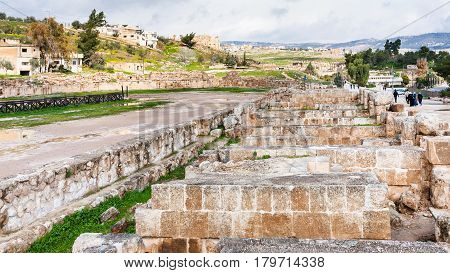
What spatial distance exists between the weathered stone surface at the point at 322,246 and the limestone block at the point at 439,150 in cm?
372

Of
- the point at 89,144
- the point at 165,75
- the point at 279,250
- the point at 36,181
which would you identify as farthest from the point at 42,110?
the point at 165,75

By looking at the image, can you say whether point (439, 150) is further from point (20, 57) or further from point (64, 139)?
point (20, 57)

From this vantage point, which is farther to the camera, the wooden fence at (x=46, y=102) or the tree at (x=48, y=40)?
the tree at (x=48, y=40)

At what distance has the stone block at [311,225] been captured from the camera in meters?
5.06

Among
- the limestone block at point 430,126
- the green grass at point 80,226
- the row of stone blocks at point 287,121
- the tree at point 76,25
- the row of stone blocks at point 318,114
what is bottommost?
the green grass at point 80,226

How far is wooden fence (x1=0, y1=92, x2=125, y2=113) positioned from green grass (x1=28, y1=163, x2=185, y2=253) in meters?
16.0

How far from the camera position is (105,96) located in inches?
1199

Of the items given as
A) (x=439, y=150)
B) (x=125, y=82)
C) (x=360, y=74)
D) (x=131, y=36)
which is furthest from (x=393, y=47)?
(x=439, y=150)

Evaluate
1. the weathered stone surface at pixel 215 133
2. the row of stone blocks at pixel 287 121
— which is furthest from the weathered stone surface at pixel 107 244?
the row of stone blocks at pixel 287 121

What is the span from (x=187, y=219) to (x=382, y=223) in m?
2.16

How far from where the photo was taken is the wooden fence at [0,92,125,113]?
74.0ft

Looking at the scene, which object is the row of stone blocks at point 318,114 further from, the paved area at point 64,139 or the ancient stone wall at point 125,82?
the ancient stone wall at point 125,82

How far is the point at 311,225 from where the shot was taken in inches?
200

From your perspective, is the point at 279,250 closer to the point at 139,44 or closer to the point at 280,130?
the point at 280,130
